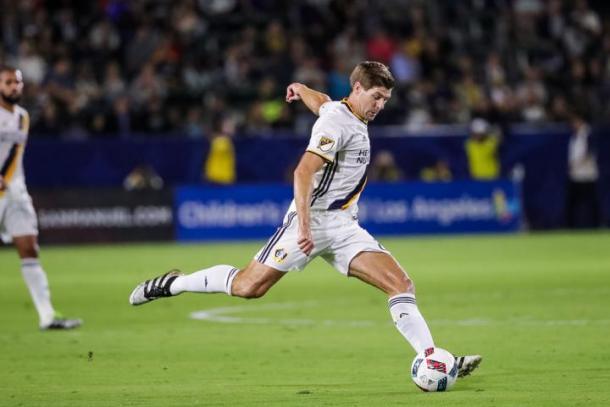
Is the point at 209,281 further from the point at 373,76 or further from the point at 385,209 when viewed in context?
the point at 385,209

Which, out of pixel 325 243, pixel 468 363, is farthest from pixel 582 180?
pixel 468 363

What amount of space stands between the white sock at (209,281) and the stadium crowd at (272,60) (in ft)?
57.8

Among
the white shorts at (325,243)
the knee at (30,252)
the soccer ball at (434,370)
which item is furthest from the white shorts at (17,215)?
the soccer ball at (434,370)

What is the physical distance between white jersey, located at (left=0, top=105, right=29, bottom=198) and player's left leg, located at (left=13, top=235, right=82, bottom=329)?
0.51 meters

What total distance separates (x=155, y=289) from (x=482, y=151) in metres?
18.4

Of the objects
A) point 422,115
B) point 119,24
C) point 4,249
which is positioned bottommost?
point 4,249

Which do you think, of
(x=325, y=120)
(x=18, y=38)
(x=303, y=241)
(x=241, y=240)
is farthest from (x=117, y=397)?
(x=18, y=38)

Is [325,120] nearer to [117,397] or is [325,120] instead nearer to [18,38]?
[117,397]

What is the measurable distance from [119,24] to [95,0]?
3.48ft

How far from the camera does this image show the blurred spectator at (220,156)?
2759 cm

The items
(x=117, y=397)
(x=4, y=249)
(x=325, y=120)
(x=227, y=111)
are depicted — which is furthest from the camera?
(x=227, y=111)

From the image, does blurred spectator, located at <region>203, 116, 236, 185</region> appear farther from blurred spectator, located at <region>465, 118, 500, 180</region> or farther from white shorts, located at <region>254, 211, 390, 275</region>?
white shorts, located at <region>254, 211, 390, 275</region>

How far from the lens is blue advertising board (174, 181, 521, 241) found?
86.9ft

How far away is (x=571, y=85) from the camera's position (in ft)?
98.2
